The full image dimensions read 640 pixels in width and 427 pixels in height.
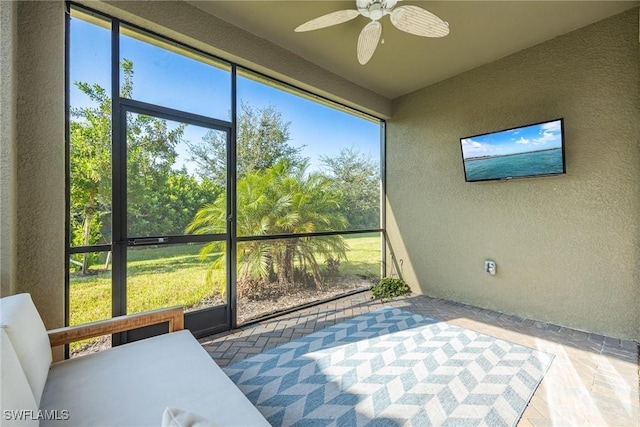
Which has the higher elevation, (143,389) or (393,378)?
(143,389)

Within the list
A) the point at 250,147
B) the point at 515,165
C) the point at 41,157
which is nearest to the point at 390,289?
the point at 515,165

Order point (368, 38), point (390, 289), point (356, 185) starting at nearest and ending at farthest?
point (368, 38) → point (390, 289) → point (356, 185)

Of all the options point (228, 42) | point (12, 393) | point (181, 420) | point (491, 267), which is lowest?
point (491, 267)

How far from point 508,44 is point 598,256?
256 centimetres

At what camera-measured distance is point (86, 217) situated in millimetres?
2250

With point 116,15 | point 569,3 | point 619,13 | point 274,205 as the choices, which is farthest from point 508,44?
point 116,15

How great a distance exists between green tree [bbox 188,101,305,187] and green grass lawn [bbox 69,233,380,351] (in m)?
0.86

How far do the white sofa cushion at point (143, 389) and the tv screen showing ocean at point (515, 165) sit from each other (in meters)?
3.61

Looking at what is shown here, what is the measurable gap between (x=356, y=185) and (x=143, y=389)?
3683mm

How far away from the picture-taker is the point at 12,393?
2.98 feet

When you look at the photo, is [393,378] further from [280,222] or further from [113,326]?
[280,222]

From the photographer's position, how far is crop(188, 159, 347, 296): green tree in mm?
2975

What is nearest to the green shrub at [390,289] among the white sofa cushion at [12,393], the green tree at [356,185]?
the green tree at [356,185]

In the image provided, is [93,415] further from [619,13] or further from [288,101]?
[619,13]
